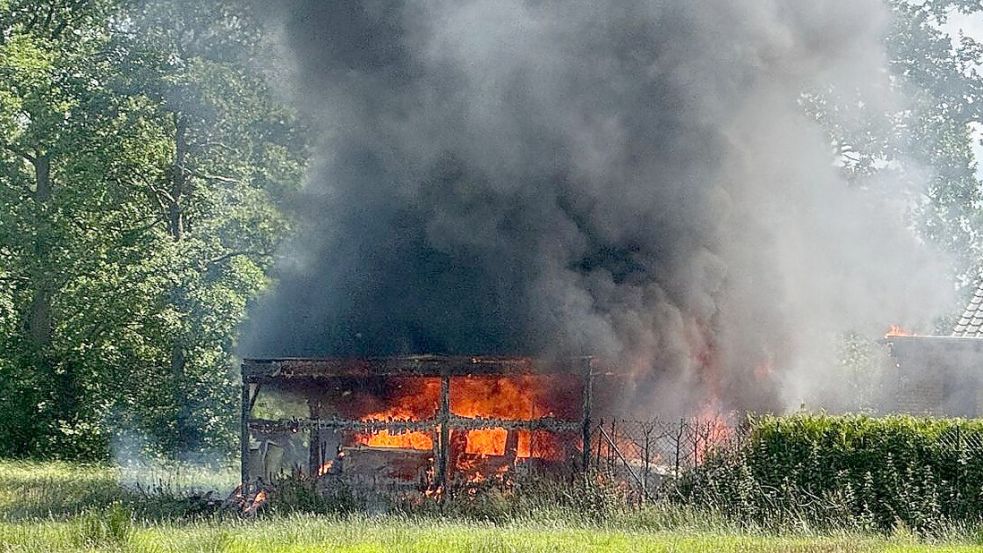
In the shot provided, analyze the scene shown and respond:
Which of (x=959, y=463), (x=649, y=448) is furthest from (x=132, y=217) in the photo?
(x=959, y=463)

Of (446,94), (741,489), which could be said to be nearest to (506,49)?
(446,94)

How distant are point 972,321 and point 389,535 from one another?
47.4 feet

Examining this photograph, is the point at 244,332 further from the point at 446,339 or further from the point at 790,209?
the point at 790,209

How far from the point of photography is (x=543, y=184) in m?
21.5

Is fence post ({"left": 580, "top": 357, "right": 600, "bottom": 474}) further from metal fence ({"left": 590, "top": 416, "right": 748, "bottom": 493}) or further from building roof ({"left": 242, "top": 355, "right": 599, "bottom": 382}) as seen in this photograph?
metal fence ({"left": 590, "top": 416, "right": 748, "bottom": 493})

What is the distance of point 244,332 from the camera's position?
24.4 m

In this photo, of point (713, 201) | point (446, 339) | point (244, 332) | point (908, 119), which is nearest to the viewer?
point (446, 339)

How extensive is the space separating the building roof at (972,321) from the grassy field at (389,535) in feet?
31.3

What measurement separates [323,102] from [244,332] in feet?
16.1

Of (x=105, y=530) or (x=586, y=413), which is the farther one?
(x=586, y=413)

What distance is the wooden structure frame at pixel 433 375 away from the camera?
18688 millimetres

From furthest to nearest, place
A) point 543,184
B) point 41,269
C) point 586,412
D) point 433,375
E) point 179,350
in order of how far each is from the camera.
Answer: point 179,350, point 41,269, point 543,184, point 586,412, point 433,375

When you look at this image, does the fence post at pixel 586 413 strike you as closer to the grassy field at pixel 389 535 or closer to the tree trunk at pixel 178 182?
the grassy field at pixel 389 535

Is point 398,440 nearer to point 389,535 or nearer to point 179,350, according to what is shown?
point 389,535
